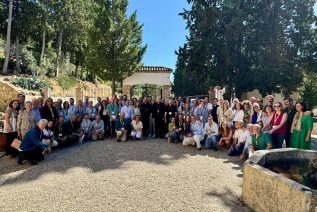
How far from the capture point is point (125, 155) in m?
7.75

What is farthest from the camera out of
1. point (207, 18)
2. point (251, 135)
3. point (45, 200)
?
point (207, 18)

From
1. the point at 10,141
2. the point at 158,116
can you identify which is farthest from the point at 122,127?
the point at 10,141

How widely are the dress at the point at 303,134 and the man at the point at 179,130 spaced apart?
4.00m

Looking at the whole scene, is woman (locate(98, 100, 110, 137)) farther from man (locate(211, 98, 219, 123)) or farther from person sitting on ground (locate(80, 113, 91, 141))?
man (locate(211, 98, 219, 123))

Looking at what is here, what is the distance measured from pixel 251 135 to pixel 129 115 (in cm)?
484

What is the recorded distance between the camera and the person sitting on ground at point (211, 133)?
29.2ft

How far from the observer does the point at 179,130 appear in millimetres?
9922

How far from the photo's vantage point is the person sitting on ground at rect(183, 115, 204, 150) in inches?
353

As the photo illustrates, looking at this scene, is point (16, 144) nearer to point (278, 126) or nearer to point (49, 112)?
point (49, 112)

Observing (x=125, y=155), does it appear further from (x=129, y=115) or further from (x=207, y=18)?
(x=207, y=18)

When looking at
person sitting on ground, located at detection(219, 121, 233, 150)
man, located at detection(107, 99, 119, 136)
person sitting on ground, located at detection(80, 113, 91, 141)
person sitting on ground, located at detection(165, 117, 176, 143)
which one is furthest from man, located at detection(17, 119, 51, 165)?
person sitting on ground, located at detection(219, 121, 233, 150)

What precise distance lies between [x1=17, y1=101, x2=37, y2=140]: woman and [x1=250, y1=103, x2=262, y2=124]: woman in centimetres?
634

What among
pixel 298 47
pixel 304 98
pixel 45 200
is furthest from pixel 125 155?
pixel 304 98

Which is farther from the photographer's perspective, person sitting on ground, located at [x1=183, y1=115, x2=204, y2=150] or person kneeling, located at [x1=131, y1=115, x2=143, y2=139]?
person kneeling, located at [x1=131, y1=115, x2=143, y2=139]
